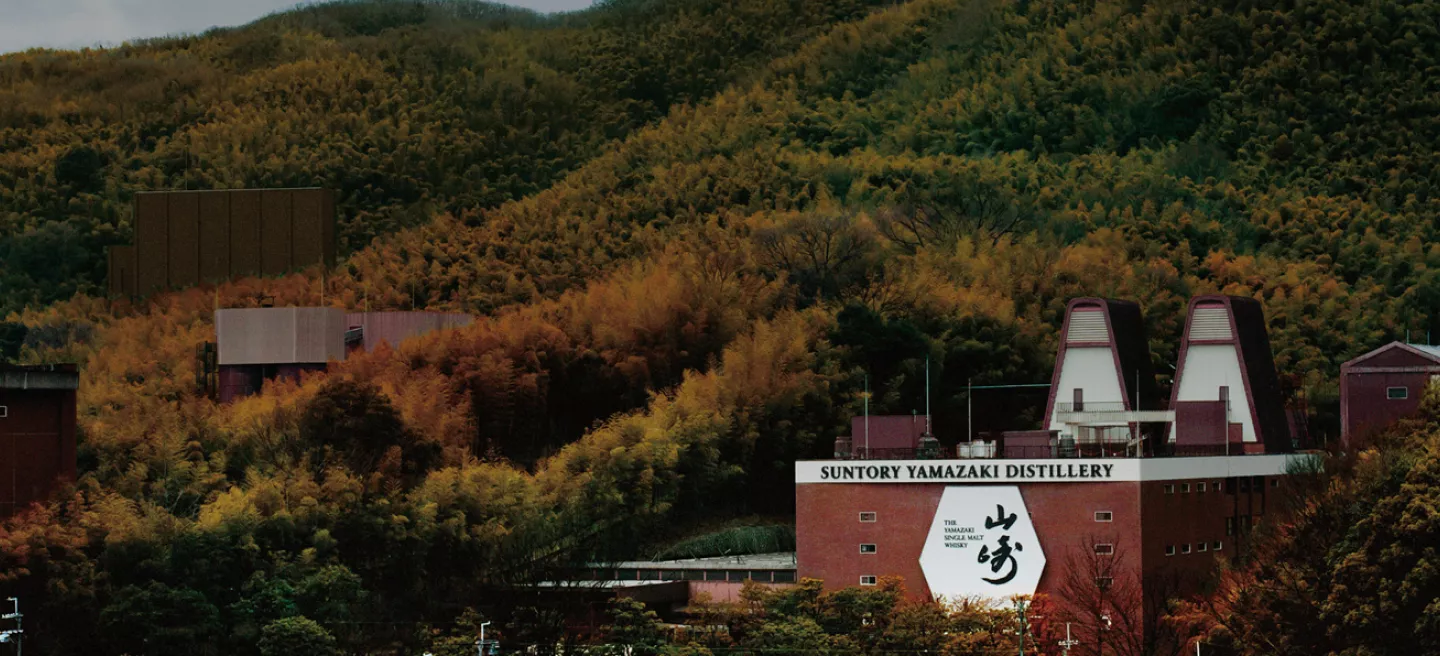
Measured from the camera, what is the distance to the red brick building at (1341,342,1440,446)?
68250 millimetres

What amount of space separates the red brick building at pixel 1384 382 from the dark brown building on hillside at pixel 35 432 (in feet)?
107

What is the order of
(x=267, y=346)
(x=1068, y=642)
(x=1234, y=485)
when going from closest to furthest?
(x=1068, y=642), (x=1234, y=485), (x=267, y=346)

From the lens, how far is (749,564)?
66750mm

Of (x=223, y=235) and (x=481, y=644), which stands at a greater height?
(x=223, y=235)

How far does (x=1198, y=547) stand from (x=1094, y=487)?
4.08m

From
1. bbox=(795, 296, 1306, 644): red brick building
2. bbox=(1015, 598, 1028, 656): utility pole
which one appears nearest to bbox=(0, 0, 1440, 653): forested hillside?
bbox=(1015, 598, 1028, 656): utility pole

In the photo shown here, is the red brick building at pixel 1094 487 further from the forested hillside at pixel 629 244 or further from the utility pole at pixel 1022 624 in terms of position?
the forested hillside at pixel 629 244

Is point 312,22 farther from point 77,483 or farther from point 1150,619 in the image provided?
point 1150,619

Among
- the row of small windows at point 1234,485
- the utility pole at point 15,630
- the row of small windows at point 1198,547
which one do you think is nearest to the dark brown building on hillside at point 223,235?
the utility pole at point 15,630

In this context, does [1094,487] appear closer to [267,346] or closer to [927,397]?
[927,397]

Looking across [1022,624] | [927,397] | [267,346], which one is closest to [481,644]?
[1022,624]

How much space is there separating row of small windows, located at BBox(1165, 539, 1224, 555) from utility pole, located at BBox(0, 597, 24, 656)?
2588 cm

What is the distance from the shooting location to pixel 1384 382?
227ft

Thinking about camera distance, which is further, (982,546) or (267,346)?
(267,346)
